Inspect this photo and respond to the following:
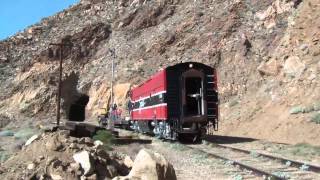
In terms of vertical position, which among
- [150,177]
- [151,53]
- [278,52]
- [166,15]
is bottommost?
[150,177]

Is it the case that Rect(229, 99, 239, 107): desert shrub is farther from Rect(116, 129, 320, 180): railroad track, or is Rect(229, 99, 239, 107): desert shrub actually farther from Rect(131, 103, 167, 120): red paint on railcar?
Rect(116, 129, 320, 180): railroad track

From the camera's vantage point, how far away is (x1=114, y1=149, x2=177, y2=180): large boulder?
11797 millimetres

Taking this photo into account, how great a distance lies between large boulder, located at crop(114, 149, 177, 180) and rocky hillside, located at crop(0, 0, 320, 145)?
14677mm

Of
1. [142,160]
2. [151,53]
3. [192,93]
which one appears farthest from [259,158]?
[151,53]

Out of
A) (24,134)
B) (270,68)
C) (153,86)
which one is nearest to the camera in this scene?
(153,86)

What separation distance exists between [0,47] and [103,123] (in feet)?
135

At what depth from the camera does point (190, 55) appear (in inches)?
2347

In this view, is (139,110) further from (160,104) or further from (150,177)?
(150,177)

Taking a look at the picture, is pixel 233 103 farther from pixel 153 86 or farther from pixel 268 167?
pixel 268 167

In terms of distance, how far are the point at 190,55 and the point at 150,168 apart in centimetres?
4816

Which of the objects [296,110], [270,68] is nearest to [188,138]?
[296,110]

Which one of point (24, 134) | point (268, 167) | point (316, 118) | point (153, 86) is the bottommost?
point (268, 167)

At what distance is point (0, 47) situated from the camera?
294 feet

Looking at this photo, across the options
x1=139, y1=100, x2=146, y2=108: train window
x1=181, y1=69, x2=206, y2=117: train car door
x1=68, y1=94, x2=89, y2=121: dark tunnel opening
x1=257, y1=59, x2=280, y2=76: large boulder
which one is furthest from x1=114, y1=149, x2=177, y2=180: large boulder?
x1=68, y1=94, x2=89, y2=121: dark tunnel opening
